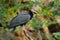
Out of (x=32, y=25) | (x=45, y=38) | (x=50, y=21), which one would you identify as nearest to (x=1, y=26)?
(x=32, y=25)

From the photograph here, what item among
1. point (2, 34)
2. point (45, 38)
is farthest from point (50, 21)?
point (2, 34)

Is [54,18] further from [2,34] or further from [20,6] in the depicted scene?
[2,34]

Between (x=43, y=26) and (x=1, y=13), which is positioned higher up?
(x=1, y=13)

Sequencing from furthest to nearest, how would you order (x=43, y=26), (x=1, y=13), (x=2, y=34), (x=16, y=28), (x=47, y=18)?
1. (x=47, y=18)
2. (x=43, y=26)
3. (x=1, y=13)
4. (x=16, y=28)
5. (x=2, y=34)

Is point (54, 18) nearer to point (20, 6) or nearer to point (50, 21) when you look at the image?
point (50, 21)

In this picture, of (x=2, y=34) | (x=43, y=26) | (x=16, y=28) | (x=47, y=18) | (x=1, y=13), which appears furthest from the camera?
(x=47, y=18)

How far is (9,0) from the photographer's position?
845 centimetres

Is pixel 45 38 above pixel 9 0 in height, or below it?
below

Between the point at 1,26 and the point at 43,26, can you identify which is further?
the point at 43,26

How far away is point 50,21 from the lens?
8.00 m

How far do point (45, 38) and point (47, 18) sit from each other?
110cm

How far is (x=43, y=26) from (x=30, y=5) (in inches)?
45.7

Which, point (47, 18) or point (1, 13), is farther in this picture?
point (47, 18)

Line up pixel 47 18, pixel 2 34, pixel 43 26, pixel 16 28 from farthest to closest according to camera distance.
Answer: pixel 47 18 < pixel 43 26 < pixel 16 28 < pixel 2 34
